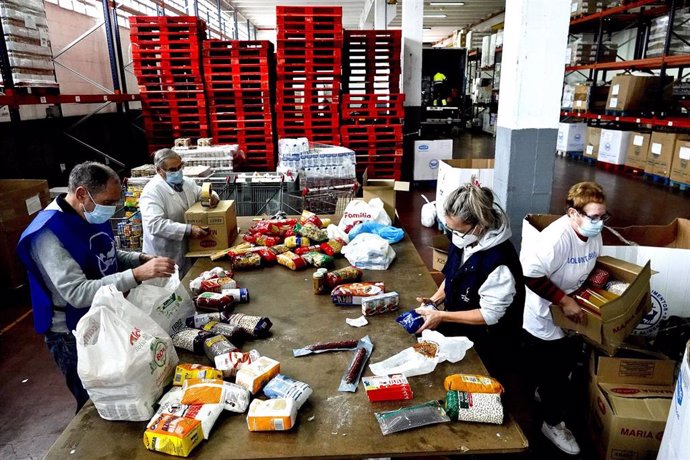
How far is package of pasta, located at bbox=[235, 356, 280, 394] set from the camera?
1.87m

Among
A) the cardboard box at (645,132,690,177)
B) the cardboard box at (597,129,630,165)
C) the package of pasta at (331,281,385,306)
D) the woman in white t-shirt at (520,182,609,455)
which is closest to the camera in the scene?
the package of pasta at (331,281,385,306)

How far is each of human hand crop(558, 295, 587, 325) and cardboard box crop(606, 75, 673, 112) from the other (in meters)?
9.92

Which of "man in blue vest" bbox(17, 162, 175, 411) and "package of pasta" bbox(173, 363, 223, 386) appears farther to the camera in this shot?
"man in blue vest" bbox(17, 162, 175, 411)

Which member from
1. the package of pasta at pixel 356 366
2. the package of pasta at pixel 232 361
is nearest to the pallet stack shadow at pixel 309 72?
the package of pasta at pixel 356 366

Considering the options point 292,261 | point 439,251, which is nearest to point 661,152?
point 439,251

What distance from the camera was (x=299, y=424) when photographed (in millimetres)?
1763

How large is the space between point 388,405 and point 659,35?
11.8 meters

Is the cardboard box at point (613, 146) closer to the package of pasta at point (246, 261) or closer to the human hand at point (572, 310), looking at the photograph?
the human hand at point (572, 310)

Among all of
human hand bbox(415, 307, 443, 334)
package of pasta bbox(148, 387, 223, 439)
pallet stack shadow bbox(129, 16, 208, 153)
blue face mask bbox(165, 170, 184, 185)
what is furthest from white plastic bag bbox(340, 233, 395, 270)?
pallet stack shadow bbox(129, 16, 208, 153)

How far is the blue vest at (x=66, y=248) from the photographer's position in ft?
7.22

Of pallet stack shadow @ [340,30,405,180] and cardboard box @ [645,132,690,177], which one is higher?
pallet stack shadow @ [340,30,405,180]

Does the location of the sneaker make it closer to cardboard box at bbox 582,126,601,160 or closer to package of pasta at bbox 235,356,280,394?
package of pasta at bbox 235,356,280,394

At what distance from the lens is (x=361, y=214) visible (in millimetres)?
3832

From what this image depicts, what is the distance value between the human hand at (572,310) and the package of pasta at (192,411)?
2.06 meters
